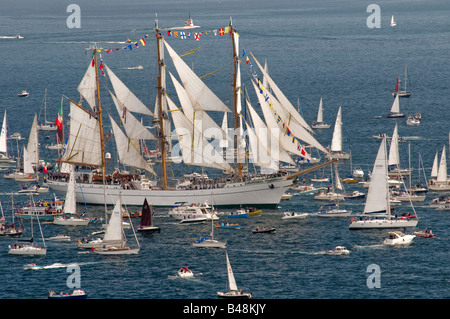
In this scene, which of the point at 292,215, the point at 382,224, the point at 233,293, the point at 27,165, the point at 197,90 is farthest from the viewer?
the point at 27,165

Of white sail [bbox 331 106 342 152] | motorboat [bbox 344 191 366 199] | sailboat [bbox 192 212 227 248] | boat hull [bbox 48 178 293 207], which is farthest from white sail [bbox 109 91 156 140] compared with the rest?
white sail [bbox 331 106 342 152]

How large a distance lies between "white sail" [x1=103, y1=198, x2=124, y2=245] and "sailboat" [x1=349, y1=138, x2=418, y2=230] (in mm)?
25341

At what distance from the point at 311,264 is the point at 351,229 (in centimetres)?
1475

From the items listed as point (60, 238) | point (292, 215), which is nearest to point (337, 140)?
point (292, 215)

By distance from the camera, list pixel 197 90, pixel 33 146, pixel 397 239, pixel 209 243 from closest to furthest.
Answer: pixel 209 243
pixel 397 239
pixel 197 90
pixel 33 146

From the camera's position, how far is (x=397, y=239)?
88312mm

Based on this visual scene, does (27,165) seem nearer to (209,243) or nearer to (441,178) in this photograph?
(209,243)

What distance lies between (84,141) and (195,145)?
14.2m

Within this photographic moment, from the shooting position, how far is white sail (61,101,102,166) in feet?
361

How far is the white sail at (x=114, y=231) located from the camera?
86.6 metres
